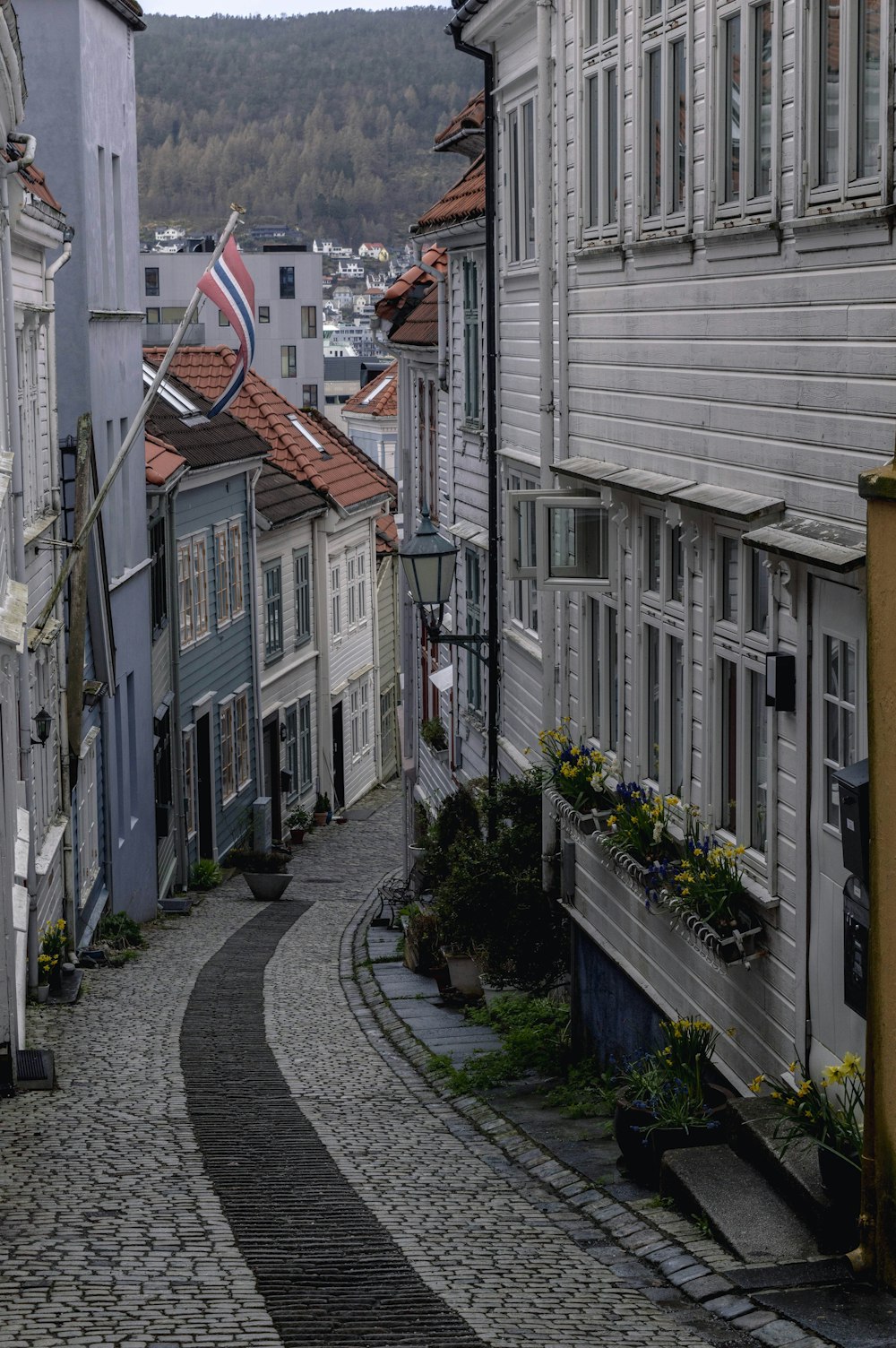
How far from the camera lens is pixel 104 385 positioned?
69.9 feet

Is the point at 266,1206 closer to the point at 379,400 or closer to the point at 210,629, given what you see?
the point at 210,629

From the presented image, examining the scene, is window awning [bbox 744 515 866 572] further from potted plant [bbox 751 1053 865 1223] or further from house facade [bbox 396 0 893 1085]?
potted plant [bbox 751 1053 865 1223]

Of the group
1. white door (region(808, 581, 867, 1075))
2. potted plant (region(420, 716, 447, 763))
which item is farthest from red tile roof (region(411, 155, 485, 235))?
white door (region(808, 581, 867, 1075))

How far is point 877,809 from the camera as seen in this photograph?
6.45 meters

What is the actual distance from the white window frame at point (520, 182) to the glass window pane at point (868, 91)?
23.8 feet

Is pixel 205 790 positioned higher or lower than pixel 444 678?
lower

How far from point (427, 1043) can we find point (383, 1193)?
503 cm

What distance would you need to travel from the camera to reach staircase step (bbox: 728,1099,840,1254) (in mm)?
7137

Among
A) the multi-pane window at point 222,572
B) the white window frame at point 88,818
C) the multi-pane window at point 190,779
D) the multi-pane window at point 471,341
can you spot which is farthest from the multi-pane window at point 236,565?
the multi-pane window at point 471,341

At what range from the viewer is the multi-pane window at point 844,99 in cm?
697

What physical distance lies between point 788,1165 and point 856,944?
1112 millimetres

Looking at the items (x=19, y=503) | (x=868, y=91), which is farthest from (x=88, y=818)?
(x=868, y=91)

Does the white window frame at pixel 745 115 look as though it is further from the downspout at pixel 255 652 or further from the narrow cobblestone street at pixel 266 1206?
the downspout at pixel 255 652

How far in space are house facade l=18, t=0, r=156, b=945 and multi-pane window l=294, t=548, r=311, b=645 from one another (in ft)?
34.9
